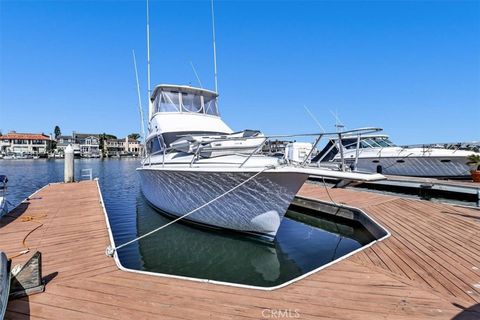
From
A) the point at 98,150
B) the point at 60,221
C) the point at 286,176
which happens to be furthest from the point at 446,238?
the point at 98,150

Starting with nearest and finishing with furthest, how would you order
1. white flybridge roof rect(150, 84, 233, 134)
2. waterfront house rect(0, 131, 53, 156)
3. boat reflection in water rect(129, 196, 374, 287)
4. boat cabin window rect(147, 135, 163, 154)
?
boat reflection in water rect(129, 196, 374, 287) < boat cabin window rect(147, 135, 163, 154) < white flybridge roof rect(150, 84, 233, 134) < waterfront house rect(0, 131, 53, 156)

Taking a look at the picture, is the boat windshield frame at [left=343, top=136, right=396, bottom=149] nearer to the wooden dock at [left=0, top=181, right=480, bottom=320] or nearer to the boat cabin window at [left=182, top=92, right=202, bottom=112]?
the boat cabin window at [left=182, top=92, right=202, bottom=112]

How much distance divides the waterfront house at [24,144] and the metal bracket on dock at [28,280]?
334 feet

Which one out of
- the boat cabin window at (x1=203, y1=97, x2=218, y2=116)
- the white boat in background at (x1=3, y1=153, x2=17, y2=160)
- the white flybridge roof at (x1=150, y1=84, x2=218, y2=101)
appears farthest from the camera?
the white boat in background at (x1=3, y1=153, x2=17, y2=160)

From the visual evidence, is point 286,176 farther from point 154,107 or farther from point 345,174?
point 154,107

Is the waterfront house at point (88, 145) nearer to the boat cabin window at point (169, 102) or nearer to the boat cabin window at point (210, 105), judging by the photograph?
the boat cabin window at point (169, 102)

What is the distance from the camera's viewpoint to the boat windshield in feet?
34.9

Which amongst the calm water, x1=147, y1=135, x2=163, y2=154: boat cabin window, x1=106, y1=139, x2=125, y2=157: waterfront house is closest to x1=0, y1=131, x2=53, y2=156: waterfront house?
x1=106, y1=139, x2=125, y2=157: waterfront house

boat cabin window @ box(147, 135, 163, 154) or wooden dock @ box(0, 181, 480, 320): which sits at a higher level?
boat cabin window @ box(147, 135, 163, 154)

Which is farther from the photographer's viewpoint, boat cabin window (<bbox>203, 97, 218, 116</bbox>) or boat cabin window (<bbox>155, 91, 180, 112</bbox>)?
boat cabin window (<bbox>203, 97, 218, 116</bbox>)

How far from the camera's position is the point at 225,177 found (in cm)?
641

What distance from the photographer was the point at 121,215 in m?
10.8
